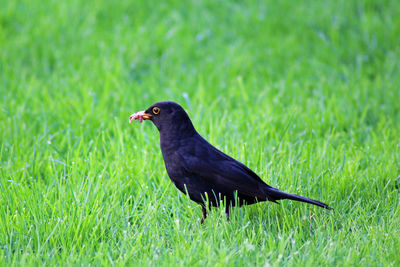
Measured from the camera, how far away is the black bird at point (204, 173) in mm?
3607

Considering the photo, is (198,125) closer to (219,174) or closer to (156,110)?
(156,110)

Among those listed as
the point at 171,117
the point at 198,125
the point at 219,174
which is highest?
the point at 171,117

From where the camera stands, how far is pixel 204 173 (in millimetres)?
3607

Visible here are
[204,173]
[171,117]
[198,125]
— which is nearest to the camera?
[204,173]

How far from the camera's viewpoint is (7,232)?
3.50 meters

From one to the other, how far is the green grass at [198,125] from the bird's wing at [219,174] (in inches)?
8.0

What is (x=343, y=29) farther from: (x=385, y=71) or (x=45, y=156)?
(x=45, y=156)

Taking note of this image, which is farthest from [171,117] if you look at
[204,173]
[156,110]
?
[204,173]

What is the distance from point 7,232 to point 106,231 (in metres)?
0.68

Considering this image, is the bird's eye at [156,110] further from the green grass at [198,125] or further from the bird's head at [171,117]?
the green grass at [198,125]

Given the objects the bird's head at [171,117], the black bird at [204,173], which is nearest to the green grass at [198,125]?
the black bird at [204,173]

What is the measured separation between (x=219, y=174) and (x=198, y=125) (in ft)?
5.02

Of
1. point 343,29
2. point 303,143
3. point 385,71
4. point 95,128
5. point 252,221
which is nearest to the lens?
point 252,221

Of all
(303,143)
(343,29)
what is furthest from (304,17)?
(303,143)
